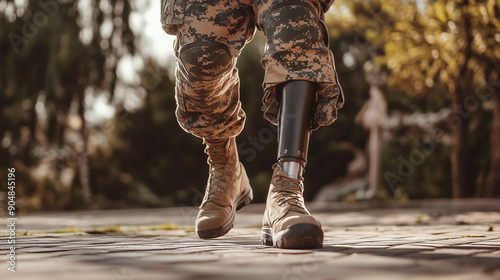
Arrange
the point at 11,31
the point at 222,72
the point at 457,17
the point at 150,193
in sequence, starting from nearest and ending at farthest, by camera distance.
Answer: the point at 222,72, the point at 457,17, the point at 11,31, the point at 150,193

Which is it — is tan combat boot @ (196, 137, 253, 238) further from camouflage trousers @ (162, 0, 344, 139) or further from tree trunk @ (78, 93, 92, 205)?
tree trunk @ (78, 93, 92, 205)

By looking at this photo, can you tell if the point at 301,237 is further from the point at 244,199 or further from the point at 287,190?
the point at 244,199

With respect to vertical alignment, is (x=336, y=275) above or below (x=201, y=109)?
below

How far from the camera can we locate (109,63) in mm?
12781

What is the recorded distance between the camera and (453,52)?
363 inches

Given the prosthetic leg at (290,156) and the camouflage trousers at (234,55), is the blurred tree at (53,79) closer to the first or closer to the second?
the camouflage trousers at (234,55)

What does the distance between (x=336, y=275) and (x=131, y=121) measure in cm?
1314

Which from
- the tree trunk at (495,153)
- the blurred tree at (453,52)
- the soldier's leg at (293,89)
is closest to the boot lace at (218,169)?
the soldier's leg at (293,89)

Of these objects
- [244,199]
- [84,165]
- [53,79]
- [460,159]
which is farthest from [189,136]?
[244,199]

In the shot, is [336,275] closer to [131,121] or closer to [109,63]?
[109,63]

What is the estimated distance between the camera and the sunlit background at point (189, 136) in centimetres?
963

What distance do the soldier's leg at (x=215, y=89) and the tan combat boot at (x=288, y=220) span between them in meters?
0.49

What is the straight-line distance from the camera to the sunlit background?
9633 millimetres

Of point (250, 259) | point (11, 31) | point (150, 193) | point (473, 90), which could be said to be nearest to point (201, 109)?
point (250, 259)
